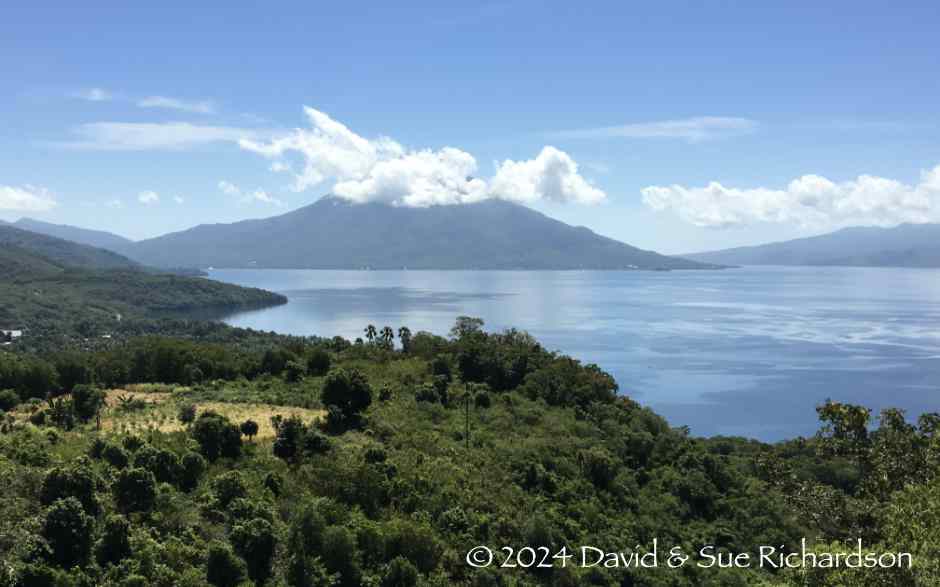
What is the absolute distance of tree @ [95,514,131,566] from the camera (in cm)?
2158

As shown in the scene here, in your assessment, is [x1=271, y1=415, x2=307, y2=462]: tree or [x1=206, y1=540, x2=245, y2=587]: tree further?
[x1=271, y1=415, x2=307, y2=462]: tree

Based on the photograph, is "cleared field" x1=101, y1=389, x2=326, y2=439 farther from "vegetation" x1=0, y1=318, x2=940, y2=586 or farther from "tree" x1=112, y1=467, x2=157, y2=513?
"tree" x1=112, y1=467, x2=157, y2=513

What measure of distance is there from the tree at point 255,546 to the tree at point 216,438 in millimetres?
7888

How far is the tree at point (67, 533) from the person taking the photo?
68.9 feet

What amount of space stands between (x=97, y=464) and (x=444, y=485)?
15.4m

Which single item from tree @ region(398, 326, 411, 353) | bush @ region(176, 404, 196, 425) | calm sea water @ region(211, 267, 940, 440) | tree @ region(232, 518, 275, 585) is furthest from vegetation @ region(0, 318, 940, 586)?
calm sea water @ region(211, 267, 940, 440)

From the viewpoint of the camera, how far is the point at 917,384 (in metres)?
102

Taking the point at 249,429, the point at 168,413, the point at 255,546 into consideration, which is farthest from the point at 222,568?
the point at 168,413

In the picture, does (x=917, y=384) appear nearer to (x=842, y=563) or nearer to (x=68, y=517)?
(x=842, y=563)

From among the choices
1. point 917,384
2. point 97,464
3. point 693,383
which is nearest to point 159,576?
point 97,464

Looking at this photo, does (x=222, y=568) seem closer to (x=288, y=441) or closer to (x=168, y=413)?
(x=288, y=441)

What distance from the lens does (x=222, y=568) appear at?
2164cm

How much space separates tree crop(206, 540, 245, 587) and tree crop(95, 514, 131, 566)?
116 inches

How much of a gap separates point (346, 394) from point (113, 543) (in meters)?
18.6
